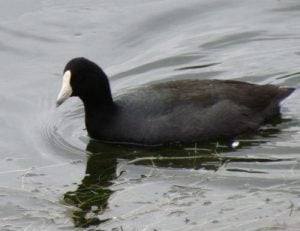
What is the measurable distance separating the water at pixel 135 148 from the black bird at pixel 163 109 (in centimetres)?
15

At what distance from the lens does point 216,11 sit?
1231cm

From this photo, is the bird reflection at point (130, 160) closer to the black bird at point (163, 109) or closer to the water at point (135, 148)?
the water at point (135, 148)

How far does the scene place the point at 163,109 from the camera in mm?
9023

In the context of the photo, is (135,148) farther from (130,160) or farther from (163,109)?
(163,109)

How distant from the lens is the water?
734 cm

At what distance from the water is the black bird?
146 mm

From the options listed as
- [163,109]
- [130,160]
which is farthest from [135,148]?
[163,109]

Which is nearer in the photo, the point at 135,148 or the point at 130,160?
the point at 130,160

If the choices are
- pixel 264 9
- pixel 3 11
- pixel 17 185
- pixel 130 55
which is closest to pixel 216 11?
pixel 264 9

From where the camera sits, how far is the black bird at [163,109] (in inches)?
355

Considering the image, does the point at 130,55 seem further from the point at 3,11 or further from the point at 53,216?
the point at 53,216

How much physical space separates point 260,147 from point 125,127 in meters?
1.28

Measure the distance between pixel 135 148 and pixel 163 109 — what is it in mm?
448

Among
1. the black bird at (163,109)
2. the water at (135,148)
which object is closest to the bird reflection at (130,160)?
the water at (135,148)
